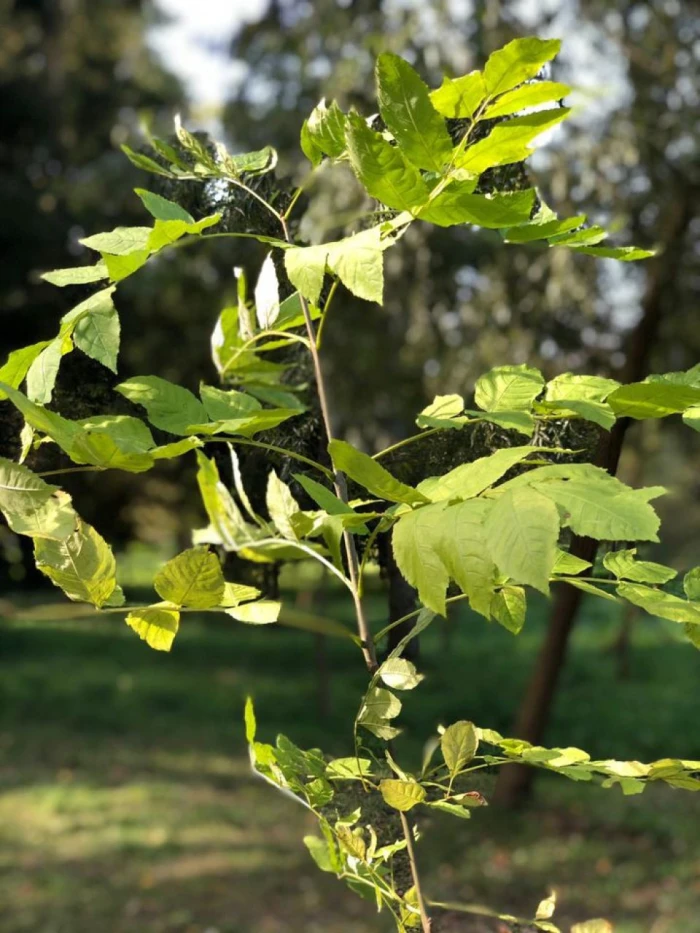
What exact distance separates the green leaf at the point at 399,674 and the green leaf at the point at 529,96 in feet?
1.43

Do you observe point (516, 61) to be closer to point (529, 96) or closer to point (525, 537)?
point (529, 96)

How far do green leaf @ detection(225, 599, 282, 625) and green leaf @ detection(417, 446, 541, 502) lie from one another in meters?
0.15

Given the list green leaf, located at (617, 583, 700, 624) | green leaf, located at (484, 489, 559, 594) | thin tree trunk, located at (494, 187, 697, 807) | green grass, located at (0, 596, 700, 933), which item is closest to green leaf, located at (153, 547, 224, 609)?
green leaf, located at (484, 489, 559, 594)

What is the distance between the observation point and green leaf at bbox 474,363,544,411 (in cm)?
87

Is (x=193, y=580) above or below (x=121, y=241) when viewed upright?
below

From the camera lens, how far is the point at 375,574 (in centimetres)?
135

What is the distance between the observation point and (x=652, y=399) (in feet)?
2.50

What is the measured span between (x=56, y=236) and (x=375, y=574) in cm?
770

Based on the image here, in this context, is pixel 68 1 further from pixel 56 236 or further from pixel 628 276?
pixel 628 276

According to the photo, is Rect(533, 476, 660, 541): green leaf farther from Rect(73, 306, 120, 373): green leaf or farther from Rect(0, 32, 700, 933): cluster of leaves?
Rect(73, 306, 120, 373): green leaf

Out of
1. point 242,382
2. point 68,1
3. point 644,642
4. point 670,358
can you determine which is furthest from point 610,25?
point 68,1

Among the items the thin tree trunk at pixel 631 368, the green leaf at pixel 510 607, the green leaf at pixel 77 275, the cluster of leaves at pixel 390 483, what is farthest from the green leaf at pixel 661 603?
the thin tree trunk at pixel 631 368

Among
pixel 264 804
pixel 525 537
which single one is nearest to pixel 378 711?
pixel 525 537

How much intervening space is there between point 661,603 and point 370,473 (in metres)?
0.25
